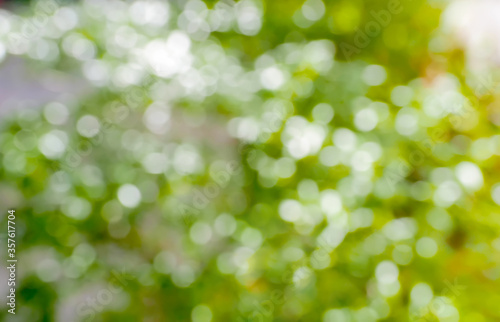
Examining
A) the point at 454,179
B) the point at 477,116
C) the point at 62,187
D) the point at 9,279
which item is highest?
the point at 477,116

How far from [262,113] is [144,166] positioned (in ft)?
1.10

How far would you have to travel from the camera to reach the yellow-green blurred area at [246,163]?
107 cm

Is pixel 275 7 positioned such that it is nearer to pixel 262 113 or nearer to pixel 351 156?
pixel 262 113

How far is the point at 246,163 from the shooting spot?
46.4 inches

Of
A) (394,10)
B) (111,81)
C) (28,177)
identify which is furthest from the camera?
(394,10)

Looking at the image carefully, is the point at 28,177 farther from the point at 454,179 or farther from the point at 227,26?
the point at 454,179

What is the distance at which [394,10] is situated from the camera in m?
1.31

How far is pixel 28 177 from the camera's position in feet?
3.53

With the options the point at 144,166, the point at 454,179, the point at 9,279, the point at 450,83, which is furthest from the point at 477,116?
the point at 9,279

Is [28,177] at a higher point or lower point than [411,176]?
lower

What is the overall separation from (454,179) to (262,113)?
51 centimetres

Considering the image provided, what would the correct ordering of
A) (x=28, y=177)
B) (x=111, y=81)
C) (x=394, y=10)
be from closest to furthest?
(x=28, y=177)
(x=111, y=81)
(x=394, y=10)

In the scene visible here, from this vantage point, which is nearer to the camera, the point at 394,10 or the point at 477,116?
the point at 477,116

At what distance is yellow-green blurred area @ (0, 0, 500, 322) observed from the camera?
1.07 metres
